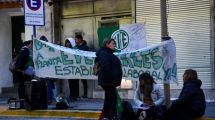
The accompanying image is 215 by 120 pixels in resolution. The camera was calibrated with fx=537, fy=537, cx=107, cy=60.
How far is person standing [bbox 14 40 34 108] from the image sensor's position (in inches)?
511

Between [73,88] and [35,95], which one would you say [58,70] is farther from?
[73,88]

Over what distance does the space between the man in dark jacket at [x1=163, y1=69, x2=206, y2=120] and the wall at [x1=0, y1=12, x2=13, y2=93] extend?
9.78m

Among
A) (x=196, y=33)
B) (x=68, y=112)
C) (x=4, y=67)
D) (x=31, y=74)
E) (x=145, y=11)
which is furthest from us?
(x=4, y=67)

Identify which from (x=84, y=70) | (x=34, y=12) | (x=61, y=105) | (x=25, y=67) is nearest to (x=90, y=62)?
(x=84, y=70)

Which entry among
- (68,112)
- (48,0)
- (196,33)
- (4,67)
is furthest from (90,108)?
(4,67)

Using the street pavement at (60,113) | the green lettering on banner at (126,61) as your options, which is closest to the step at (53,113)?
the street pavement at (60,113)

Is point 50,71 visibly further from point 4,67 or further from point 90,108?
point 4,67

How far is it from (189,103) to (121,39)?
15.9 feet

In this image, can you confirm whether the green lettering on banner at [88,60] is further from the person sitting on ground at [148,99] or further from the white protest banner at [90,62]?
the person sitting on ground at [148,99]

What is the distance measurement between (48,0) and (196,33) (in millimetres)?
4984

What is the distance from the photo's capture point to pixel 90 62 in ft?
41.2

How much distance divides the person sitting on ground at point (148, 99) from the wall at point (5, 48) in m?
8.79

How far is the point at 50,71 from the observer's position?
13094 mm

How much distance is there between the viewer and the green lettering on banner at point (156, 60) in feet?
37.1
